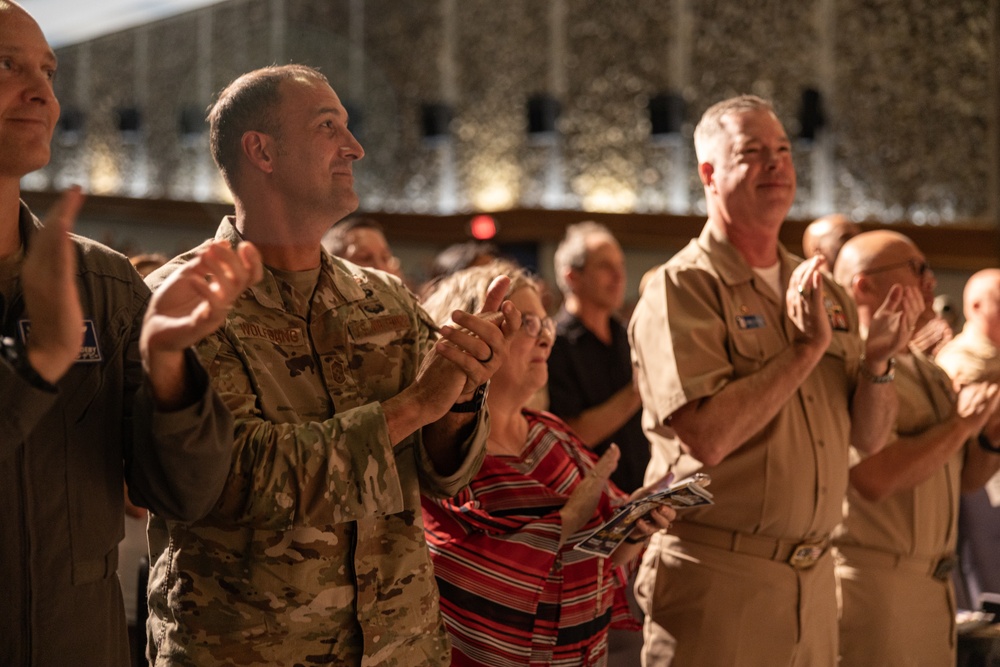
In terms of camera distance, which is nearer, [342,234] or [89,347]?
[89,347]

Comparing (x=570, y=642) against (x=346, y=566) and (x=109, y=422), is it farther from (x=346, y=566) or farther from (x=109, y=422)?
(x=109, y=422)

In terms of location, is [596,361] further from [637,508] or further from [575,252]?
[637,508]

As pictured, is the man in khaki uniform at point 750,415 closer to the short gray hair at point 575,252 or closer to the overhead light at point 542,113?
the short gray hair at point 575,252

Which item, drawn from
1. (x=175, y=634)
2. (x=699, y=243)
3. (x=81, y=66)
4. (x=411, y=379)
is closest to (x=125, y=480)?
(x=175, y=634)

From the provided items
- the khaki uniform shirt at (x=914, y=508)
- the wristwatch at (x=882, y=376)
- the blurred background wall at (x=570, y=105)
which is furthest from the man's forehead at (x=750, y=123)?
the blurred background wall at (x=570, y=105)

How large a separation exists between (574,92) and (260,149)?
26.1 ft

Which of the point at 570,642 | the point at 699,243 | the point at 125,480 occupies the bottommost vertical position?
the point at 570,642

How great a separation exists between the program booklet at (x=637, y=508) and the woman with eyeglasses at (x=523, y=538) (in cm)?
5

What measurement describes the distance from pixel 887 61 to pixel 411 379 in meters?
7.27

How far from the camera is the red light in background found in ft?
28.8

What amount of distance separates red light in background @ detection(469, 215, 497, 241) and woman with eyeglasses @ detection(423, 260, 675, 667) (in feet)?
21.7

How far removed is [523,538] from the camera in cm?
194

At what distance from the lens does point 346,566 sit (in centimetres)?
152

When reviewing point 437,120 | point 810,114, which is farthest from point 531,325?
point 437,120
